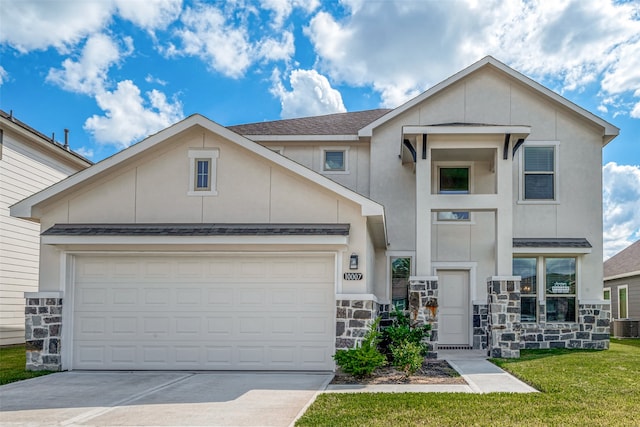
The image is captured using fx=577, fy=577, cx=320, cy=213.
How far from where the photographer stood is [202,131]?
1098 cm

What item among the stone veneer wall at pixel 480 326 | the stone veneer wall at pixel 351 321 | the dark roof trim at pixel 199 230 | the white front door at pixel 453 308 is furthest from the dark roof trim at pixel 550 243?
the dark roof trim at pixel 199 230

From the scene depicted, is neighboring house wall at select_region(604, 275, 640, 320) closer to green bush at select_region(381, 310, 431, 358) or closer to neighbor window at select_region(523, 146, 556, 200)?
neighbor window at select_region(523, 146, 556, 200)

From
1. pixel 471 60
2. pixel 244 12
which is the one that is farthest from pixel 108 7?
pixel 471 60

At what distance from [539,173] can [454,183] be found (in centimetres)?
233

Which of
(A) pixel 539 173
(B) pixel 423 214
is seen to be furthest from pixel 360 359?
(A) pixel 539 173

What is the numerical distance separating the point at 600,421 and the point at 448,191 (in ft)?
30.5

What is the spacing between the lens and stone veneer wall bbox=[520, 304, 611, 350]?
592 inches

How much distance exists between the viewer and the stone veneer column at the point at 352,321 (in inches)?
404

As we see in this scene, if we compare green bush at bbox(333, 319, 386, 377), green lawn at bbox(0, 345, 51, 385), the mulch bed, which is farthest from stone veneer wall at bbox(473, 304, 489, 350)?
green lawn at bbox(0, 345, 51, 385)

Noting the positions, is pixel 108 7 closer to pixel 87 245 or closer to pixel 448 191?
pixel 87 245

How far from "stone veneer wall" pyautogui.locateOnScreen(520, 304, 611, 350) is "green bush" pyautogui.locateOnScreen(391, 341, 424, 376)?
619cm

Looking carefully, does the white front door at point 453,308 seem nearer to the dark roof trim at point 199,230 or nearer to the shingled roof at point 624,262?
the dark roof trim at point 199,230

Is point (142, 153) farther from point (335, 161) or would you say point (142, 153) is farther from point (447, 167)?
point (447, 167)

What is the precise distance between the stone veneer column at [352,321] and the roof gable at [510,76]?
21.5 feet
